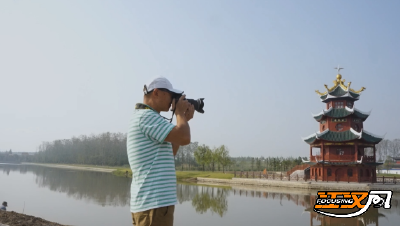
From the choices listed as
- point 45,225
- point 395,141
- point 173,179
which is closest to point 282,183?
point 45,225

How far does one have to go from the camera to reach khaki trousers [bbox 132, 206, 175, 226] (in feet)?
5.07

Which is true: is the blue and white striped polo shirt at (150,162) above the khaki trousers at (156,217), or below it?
above

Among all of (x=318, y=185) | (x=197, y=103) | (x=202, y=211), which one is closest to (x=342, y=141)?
(x=318, y=185)

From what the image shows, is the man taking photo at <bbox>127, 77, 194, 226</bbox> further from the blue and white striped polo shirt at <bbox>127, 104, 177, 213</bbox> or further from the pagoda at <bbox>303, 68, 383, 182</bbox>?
the pagoda at <bbox>303, 68, 383, 182</bbox>

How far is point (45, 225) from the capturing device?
6711mm

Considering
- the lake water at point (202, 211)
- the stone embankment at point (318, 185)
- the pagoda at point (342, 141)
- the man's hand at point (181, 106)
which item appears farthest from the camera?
the pagoda at point (342, 141)

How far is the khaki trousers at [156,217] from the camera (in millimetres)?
1546

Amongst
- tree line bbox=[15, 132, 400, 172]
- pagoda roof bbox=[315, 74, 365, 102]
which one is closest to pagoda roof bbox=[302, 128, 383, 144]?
pagoda roof bbox=[315, 74, 365, 102]

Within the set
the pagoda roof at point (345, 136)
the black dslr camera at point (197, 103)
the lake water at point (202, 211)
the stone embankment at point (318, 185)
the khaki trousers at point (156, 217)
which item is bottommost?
the lake water at point (202, 211)

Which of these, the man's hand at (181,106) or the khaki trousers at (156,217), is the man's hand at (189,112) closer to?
the man's hand at (181,106)

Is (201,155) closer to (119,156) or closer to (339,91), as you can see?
(339,91)

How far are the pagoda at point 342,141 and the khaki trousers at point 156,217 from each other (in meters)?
23.2

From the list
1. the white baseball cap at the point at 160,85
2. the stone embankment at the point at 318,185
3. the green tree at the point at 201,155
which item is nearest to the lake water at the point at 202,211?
the stone embankment at the point at 318,185

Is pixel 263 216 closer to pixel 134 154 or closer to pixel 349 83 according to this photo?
pixel 134 154
